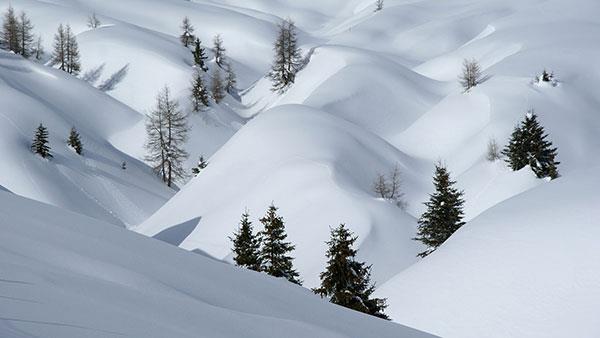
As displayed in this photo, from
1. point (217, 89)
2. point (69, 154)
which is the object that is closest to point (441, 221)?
point (69, 154)

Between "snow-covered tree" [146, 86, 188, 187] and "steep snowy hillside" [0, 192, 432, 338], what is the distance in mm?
44580

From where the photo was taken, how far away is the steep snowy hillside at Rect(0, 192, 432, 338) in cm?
440

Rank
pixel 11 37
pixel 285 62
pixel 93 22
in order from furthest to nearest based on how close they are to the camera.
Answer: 1. pixel 93 22
2. pixel 285 62
3. pixel 11 37

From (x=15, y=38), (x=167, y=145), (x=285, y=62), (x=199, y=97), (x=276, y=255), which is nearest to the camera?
(x=276, y=255)

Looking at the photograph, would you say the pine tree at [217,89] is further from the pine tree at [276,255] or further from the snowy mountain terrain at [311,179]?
the pine tree at [276,255]

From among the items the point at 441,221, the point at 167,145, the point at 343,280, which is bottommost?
the point at 343,280

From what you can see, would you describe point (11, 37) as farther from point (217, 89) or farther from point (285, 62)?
point (285, 62)

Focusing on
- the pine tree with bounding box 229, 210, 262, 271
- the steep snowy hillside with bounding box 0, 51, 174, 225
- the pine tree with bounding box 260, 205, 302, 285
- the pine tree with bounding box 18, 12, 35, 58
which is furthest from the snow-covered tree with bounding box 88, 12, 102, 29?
the pine tree with bounding box 260, 205, 302, 285

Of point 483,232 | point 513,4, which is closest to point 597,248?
point 483,232

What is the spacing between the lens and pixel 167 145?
5341cm

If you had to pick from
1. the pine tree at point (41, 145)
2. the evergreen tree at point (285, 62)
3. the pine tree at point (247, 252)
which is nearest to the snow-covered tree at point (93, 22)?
the evergreen tree at point (285, 62)

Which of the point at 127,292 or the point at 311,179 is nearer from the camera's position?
the point at 127,292

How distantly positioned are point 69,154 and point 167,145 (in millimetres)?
10171

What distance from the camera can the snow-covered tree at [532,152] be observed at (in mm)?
35094
